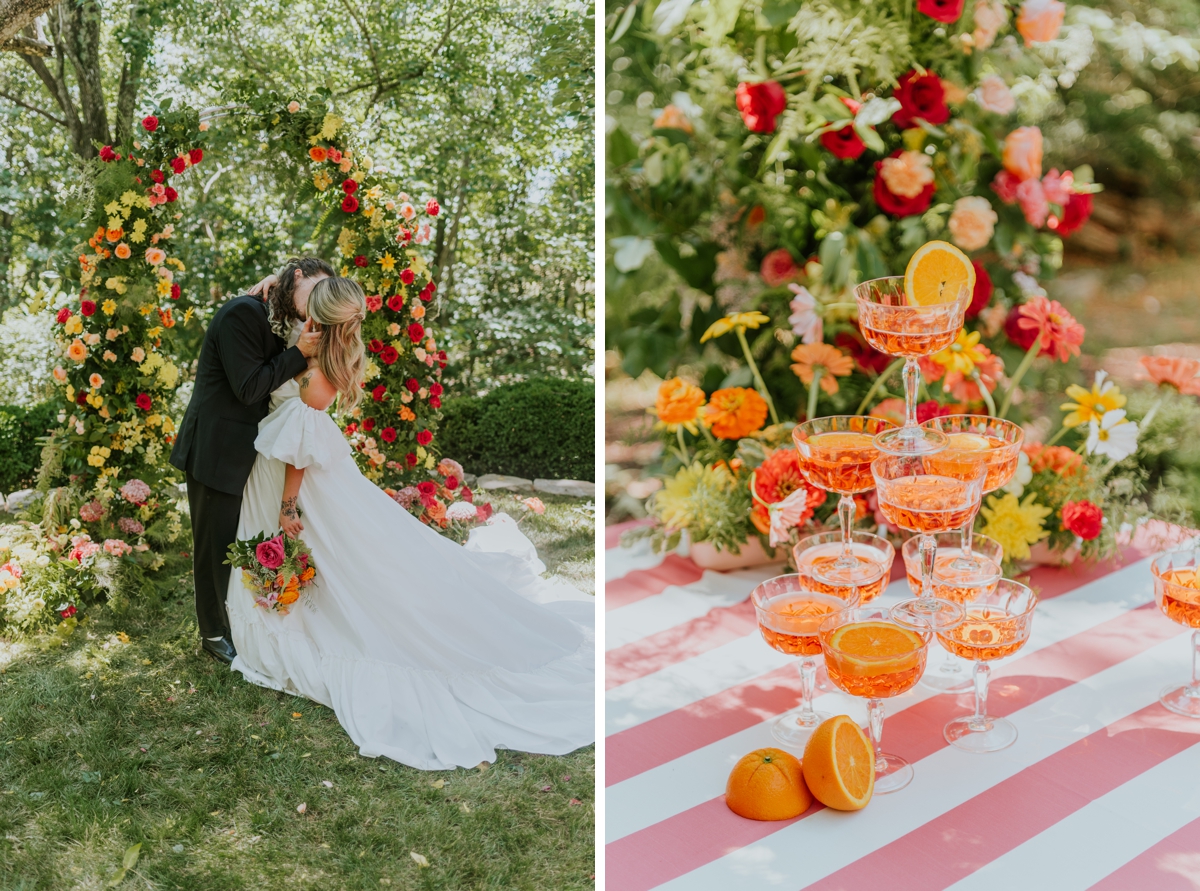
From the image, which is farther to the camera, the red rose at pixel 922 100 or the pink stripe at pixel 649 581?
the pink stripe at pixel 649 581

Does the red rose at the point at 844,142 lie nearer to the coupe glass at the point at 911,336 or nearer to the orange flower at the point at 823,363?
the orange flower at the point at 823,363

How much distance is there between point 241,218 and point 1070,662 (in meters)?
3.70

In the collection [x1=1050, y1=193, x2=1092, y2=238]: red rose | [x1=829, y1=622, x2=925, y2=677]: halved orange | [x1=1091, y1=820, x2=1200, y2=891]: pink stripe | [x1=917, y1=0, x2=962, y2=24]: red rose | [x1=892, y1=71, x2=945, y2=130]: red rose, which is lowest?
[x1=1091, y1=820, x2=1200, y2=891]: pink stripe

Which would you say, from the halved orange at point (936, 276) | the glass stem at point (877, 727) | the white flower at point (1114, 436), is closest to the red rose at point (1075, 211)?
the white flower at point (1114, 436)

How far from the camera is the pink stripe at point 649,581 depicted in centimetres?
304

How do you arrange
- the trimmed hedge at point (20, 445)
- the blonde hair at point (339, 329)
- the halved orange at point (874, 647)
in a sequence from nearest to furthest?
the halved orange at point (874, 647) → the blonde hair at point (339, 329) → the trimmed hedge at point (20, 445)

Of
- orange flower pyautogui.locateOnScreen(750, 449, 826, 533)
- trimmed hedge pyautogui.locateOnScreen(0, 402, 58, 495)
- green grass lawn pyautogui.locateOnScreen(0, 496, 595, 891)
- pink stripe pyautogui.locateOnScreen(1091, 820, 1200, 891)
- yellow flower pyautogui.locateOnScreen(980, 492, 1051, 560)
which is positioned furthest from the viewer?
trimmed hedge pyautogui.locateOnScreen(0, 402, 58, 495)

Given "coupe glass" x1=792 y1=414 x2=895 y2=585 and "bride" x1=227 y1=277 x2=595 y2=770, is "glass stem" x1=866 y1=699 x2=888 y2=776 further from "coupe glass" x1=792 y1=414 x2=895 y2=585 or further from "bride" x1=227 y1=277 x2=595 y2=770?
"bride" x1=227 y1=277 x2=595 y2=770

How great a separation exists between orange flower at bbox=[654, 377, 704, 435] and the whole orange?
1.29 m

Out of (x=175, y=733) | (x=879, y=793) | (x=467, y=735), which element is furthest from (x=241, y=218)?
(x=879, y=793)

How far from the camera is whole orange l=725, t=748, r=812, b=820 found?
6.64ft

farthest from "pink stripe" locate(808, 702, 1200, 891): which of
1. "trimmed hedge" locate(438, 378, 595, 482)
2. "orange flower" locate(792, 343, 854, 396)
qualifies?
"trimmed hedge" locate(438, 378, 595, 482)

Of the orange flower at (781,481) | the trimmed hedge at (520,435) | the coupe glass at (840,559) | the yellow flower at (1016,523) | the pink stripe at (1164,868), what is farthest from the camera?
the trimmed hedge at (520,435)

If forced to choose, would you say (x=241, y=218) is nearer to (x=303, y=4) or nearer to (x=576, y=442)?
(x=303, y=4)
